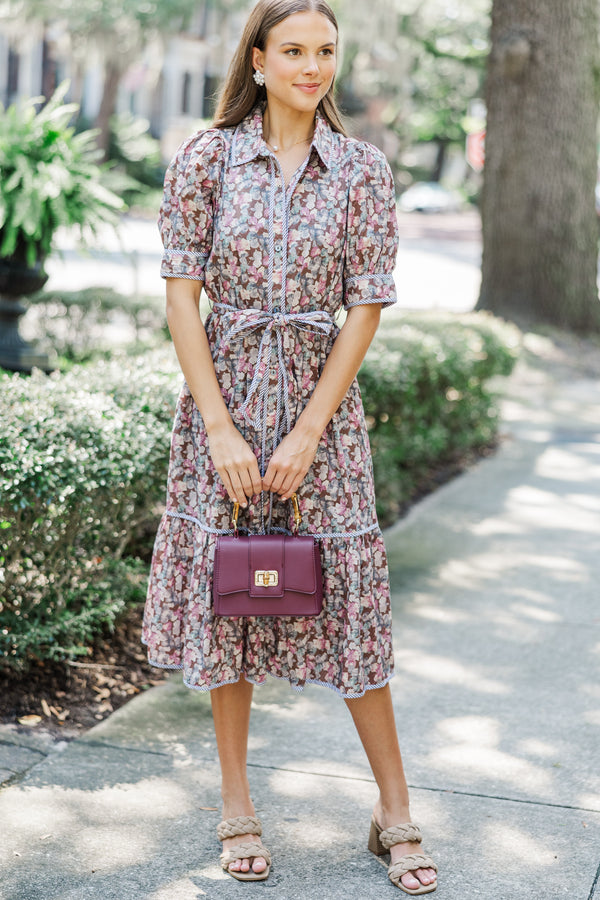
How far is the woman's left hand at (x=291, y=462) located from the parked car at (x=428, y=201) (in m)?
43.2

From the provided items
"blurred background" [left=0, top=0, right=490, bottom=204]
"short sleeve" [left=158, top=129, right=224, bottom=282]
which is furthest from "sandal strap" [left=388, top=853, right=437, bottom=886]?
"blurred background" [left=0, top=0, right=490, bottom=204]

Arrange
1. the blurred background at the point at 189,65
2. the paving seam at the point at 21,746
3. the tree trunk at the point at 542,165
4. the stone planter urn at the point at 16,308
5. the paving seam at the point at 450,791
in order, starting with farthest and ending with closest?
the blurred background at the point at 189,65
the tree trunk at the point at 542,165
the stone planter urn at the point at 16,308
the paving seam at the point at 21,746
the paving seam at the point at 450,791

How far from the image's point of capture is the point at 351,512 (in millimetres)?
2705

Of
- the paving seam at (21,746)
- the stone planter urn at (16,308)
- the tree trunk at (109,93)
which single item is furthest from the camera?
the tree trunk at (109,93)

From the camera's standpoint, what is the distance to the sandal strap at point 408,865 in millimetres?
2652

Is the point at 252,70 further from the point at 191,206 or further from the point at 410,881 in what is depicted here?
the point at 410,881

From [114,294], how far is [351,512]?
17.9 ft

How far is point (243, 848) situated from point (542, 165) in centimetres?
945

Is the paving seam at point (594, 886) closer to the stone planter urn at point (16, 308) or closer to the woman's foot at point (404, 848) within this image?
the woman's foot at point (404, 848)

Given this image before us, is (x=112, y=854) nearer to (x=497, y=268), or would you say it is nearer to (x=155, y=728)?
(x=155, y=728)

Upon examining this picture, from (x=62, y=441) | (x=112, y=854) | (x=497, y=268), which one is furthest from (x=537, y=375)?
(x=112, y=854)

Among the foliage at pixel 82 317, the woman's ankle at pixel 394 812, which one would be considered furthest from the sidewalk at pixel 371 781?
the foliage at pixel 82 317

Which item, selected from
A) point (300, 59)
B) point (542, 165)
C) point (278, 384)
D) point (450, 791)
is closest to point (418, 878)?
point (450, 791)

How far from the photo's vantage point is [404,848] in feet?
8.87
